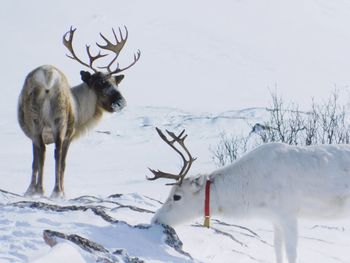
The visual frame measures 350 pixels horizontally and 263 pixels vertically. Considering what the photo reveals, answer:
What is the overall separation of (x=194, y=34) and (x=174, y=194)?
245 ft

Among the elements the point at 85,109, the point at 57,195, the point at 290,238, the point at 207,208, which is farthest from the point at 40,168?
the point at 290,238

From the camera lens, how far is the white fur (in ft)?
22.1

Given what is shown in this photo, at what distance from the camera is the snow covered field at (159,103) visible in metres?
6.09

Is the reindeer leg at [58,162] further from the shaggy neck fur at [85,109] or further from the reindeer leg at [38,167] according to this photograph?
the shaggy neck fur at [85,109]

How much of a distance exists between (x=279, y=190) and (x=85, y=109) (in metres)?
3.94

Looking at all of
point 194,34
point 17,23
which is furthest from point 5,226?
point 17,23

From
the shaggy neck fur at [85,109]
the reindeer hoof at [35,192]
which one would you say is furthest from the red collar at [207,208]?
the shaggy neck fur at [85,109]

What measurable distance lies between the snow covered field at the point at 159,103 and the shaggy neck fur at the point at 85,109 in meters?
1.04

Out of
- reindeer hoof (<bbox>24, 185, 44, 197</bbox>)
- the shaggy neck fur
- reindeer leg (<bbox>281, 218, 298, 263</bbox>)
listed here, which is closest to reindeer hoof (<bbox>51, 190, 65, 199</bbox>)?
Result: reindeer hoof (<bbox>24, 185, 44, 197</bbox>)

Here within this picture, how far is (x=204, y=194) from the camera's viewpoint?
23.1 ft

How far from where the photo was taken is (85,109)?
10.0 metres

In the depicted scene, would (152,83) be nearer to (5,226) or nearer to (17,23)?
(17,23)

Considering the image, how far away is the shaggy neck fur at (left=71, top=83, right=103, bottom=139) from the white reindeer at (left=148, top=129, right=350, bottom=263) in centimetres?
303

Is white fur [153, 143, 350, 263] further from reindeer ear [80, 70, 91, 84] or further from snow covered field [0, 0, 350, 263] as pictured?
reindeer ear [80, 70, 91, 84]
